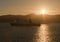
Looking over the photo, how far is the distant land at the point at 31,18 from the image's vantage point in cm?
264

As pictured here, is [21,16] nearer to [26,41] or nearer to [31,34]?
[31,34]

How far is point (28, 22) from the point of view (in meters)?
2.48

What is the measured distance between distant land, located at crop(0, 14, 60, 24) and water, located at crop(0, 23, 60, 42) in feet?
0.55

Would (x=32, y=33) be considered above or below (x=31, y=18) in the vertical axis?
below

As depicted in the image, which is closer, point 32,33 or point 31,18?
point 32,33

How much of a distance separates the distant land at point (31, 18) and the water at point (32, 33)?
0.17m

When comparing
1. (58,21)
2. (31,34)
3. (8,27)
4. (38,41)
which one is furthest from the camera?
(58,21)

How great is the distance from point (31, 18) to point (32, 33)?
1.84 ft

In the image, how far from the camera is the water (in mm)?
1992

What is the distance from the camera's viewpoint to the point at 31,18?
9.12 ft

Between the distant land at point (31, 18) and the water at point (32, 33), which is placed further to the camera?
the distant land at point (31, 18)

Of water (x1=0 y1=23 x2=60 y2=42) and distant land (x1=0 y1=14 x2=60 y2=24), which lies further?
distant land (x1=0 y1=14 x2=60 y2=24)

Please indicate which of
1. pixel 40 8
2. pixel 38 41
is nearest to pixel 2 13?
pixel 40 8

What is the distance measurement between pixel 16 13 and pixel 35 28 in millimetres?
532
